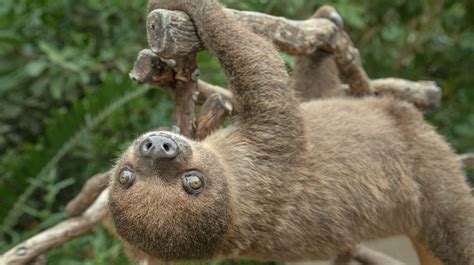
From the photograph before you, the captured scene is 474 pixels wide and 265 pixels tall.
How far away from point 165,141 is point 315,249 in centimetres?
111

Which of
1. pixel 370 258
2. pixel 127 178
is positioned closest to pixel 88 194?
pixel 127 178

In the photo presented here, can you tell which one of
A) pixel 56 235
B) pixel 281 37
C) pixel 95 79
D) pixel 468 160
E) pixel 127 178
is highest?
pixel 281 37

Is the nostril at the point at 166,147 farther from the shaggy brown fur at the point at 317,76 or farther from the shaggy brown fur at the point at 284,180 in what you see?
the shaggy brown fur at the point at 317,76

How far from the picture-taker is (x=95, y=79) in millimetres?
5855

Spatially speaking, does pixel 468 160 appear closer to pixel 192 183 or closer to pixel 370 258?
pixel 370 258

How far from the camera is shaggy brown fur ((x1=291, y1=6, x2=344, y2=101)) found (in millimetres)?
4160

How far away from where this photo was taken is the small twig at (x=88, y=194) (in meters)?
3.95

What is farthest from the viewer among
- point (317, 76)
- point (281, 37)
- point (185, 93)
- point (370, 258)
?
point (370, 258)

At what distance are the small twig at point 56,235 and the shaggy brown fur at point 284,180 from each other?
2.82 feet

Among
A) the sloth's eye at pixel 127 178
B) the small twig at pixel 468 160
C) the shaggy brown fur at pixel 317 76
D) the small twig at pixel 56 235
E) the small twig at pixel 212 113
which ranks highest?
the sloth's eye at pixel 127 178

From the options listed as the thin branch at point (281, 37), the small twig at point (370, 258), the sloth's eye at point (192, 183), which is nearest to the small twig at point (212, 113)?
the thin branch at point (281, 37)

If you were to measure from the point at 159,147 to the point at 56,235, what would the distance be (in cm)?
144

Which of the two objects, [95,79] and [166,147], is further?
[95,79]

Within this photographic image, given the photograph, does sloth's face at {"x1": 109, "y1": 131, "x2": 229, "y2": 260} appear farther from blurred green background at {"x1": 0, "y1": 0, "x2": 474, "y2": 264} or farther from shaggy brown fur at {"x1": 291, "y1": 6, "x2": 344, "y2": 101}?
blurred green background at {"x1": 0, "y1": 0, "x2": 474, "y2": 264}
